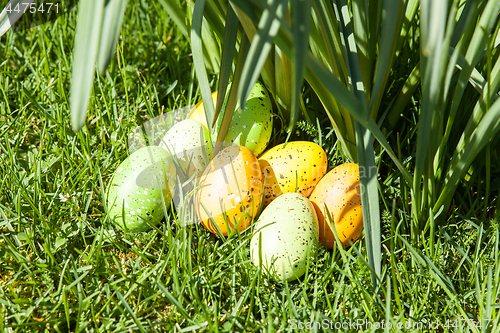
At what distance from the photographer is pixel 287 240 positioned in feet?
3.14

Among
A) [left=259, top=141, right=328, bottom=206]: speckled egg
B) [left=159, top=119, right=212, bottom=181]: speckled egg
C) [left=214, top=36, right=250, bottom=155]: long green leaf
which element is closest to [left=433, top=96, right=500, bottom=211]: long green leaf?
[left=259, top=141, right=328, bottom=206]: speckled egg

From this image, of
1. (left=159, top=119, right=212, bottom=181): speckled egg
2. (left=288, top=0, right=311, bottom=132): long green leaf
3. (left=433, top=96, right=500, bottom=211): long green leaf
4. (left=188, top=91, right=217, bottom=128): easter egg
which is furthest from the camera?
(left=188, top=91, right=217, bottom=128): easter egg

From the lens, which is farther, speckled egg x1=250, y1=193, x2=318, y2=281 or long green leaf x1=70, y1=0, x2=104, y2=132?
speckled egg x1=250, y1=193, x2=318, y2=281

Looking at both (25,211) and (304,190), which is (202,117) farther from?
(25,211)

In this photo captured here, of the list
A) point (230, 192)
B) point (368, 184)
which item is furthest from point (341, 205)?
point (230, 192)

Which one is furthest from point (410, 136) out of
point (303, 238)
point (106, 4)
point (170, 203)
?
point (106, 4)

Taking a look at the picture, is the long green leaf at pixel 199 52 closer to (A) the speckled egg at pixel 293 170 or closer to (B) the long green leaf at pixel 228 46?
(B) the long green leaf at pixel 228 46

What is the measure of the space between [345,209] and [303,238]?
0.54 ft

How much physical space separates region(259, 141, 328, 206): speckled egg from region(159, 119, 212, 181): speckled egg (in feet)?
0.65

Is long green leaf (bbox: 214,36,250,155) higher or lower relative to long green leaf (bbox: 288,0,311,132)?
lower

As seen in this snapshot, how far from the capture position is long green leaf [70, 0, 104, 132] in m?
0.57

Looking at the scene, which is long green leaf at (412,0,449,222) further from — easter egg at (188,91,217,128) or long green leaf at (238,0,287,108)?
easter egg at (188,91,217,128)

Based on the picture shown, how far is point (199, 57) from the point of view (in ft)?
3.19

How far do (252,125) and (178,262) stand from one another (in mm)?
498
